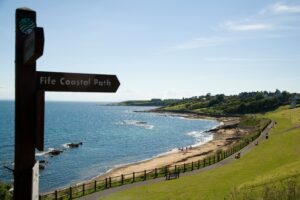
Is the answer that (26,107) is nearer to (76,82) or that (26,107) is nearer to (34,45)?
(76,82)

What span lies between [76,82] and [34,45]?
50.1 inches

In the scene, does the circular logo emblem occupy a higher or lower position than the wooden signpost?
higher

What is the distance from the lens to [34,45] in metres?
4.27

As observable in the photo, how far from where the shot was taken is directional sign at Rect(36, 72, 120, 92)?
527 centimetres

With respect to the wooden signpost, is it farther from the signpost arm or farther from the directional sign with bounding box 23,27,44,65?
the directional sign with bounding box 23,27,44,65

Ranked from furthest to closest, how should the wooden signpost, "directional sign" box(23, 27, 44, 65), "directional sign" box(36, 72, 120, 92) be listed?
1. "directional sign" box(36, 72, 120, 92)
2. the wooden signpost
3. "directional sign" box(23, 27, 44, 65)

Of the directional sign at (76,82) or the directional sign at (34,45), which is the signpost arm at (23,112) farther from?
the directional sign at (34,45)

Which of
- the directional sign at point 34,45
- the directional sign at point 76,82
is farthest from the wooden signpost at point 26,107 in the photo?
the directional sign at point 34,45

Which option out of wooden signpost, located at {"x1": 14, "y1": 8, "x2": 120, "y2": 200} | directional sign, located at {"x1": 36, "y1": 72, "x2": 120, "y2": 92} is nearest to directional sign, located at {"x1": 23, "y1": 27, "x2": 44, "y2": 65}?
wooden signpost, located at {"x1": 14, "y1": 8, "x2": 120, "y2": 200}

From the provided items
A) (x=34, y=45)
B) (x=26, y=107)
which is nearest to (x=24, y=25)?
(x=34, y=45)

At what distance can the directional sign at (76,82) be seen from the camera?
17.3 ft

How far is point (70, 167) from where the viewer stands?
60188mm

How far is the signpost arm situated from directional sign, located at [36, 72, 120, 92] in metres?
0.17

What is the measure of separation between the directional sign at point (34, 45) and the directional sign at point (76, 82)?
481mm
